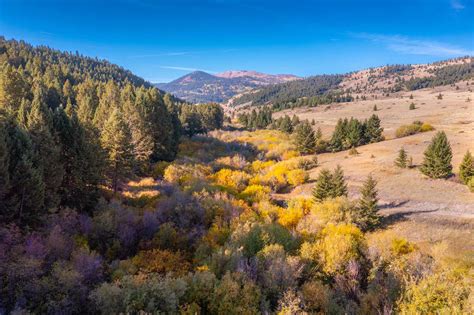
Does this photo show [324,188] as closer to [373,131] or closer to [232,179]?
[232,179]

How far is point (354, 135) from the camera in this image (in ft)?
210

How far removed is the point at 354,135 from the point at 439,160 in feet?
91.9

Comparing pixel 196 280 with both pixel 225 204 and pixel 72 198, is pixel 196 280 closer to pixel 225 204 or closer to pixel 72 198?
pixel 225 204

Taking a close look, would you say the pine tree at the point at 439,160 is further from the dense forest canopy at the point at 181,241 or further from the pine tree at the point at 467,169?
the pine tree at the point at 467,169

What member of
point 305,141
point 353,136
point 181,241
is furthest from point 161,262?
point 353,136

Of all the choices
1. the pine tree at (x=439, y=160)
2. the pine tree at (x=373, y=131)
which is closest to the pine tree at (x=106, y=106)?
the pine tree at (x=439, y=160)

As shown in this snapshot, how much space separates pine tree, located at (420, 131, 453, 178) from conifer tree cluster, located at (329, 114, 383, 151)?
84.7ft

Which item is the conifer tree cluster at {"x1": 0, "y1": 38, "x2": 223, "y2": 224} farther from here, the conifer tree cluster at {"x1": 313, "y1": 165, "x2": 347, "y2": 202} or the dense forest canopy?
the conifer tree cluster at {"x1": 313, "y1": 165, "x2": 347, "y2": 202}

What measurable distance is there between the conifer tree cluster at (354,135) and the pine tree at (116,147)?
4276 centimetres

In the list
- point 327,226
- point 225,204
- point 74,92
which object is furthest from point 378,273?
point 74,92

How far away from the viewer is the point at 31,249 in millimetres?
19172

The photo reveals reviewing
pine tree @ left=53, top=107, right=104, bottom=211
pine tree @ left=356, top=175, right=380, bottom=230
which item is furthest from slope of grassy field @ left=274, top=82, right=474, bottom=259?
pine tree @ left=53, top=107, right=104, bottom=211

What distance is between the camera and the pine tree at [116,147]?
119 feet

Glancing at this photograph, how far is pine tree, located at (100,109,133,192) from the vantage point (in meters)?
36.4
